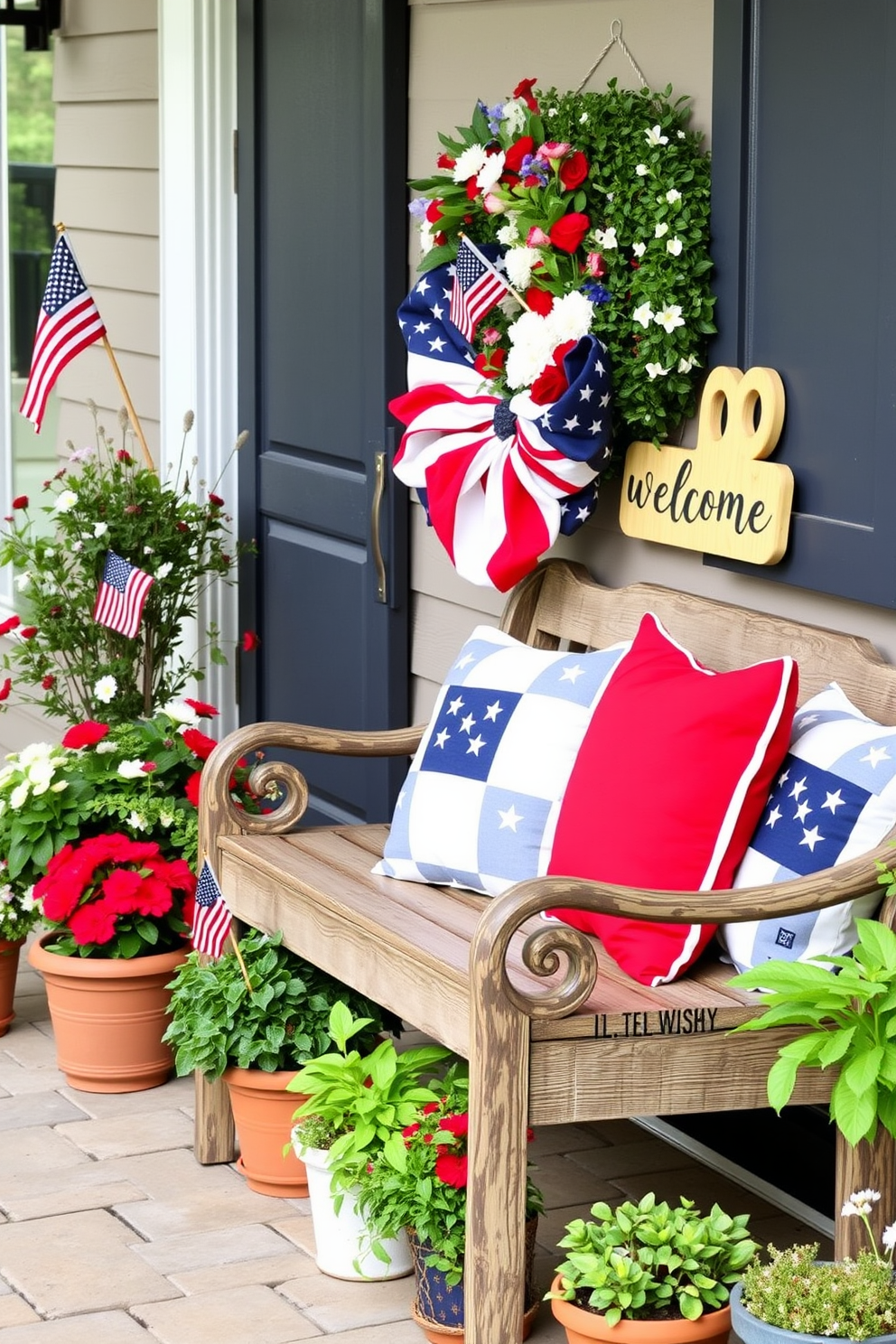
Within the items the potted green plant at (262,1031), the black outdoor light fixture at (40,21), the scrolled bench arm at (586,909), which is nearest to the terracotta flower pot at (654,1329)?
the scrolled bench arm at (586,909)

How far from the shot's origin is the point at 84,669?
4.54 metres

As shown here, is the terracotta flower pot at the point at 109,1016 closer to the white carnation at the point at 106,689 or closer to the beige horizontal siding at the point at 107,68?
the white carnation at the point at 106,689

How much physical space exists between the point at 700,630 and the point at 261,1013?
957 mm

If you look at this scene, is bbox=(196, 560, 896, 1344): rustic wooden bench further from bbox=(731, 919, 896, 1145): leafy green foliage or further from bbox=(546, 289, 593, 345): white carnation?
bbox=(546, 289, 593, 345): white carnation

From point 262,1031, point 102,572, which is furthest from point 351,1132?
point 102,572

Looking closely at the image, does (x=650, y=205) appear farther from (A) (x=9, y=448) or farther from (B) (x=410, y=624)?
(A) (x=9, y=448)

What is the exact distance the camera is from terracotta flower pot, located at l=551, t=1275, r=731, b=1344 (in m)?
2.42

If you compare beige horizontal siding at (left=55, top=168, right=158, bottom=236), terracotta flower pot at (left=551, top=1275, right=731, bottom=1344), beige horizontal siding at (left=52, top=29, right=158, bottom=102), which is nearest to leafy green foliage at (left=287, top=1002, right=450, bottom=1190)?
terracotta flower pot at (left=551, top=1275, right=731, bottom=1344)

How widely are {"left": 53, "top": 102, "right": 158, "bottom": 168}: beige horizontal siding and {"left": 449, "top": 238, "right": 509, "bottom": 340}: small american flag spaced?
73.8 inches

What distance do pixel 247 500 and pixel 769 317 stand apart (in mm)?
1944

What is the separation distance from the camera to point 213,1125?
3.38 meters

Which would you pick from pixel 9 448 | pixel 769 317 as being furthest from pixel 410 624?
pixel 9 448

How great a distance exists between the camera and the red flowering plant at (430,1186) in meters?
2.67

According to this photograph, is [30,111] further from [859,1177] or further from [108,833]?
[859,1177]
